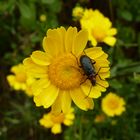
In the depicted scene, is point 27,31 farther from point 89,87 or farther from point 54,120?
point 89,87

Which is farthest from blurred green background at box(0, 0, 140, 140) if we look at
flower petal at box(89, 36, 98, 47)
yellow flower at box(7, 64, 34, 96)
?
flower petal at box(89, 36, 98, 47)

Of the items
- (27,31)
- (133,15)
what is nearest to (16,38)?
(27,31)

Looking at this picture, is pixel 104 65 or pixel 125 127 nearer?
pixel 104 65

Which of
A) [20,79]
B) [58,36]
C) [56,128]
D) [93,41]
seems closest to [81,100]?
[58,36]

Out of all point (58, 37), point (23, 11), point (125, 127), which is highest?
point (58, 37)

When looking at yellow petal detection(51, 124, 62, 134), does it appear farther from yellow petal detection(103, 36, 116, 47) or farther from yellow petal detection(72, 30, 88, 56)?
yellow petal detection(72, 30, 88, 56)

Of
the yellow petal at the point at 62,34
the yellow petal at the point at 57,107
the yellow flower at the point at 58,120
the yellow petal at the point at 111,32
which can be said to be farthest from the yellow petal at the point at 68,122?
the yellow petal at the point at 62,34

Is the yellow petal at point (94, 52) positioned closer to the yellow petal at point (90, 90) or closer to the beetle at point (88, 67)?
the beetle at point (88, 67)
